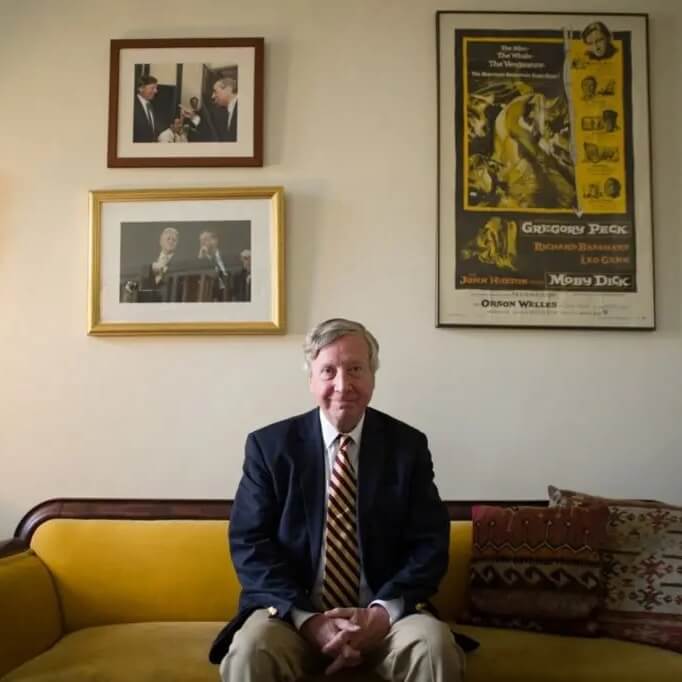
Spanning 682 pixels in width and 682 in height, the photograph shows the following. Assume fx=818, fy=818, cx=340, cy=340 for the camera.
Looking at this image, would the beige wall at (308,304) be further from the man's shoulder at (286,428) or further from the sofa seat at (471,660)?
the sofa seat at (471,660)

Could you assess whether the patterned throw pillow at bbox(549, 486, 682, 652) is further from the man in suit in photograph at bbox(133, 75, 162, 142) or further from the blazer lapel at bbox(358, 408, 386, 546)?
the man in suit in photograph at bbox(133, 75, 162, 142)

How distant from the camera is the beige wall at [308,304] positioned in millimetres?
2693

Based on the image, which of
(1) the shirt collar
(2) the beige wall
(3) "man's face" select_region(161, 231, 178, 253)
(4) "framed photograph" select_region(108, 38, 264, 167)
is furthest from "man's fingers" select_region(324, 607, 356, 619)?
(4) "framed photograph" select_region(108, 38, 264, 167)

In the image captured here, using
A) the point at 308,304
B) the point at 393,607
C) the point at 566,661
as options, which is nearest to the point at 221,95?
the point at 308,304

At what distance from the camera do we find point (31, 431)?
274 centimetres

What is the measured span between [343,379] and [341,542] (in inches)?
16.1

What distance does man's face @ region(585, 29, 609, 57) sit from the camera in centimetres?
280

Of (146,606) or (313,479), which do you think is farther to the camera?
(146,606)

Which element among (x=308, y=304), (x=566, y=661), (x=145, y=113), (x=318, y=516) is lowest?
(x=566, y=661)

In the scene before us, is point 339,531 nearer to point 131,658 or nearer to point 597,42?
point 131,658

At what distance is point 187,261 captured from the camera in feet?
9.00

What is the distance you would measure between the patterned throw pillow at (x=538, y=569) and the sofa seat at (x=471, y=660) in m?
0.06

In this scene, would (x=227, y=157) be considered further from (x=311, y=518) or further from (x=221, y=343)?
(x=311, y=518)

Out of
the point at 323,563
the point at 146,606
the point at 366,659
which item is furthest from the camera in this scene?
the point at 146,606
